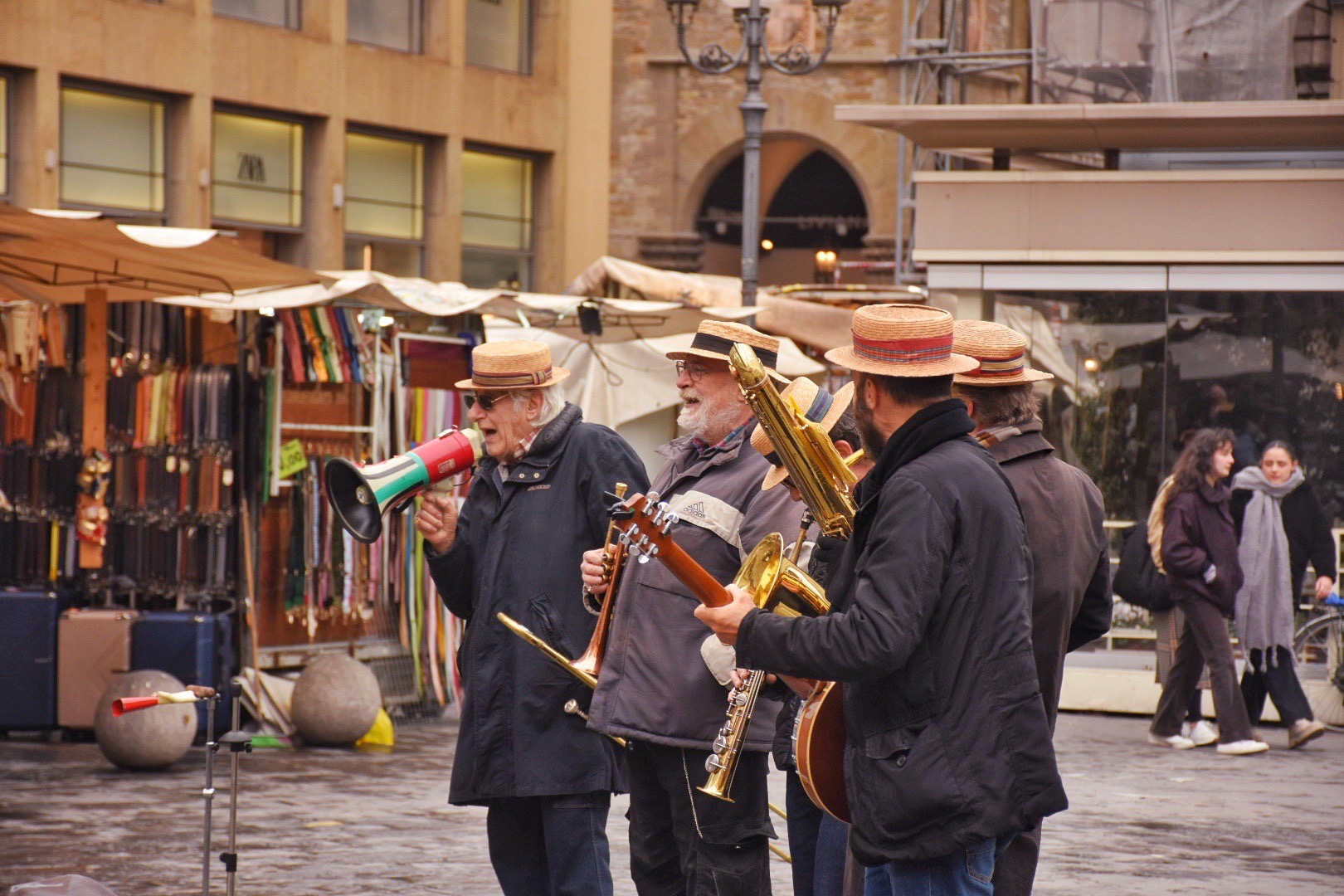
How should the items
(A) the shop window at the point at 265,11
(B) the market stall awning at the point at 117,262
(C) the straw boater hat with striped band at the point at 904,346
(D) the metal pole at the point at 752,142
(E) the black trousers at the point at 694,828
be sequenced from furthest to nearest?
(A) the shop window at the point at 265,11 < (D) the metal pole at the point at 752,142 < (B) the market stall awning at the point at 117,262 < (E) the black trousers at the point at 694,828 < (C) the straw boater hat with striped band at the point at 904,346

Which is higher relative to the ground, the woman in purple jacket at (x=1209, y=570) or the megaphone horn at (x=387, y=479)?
the megaphone horn at (x=387, y=479)

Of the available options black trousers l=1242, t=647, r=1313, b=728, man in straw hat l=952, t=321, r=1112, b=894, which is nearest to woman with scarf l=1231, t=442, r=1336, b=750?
black trousers l=1242, t=647, r=1313, b=728

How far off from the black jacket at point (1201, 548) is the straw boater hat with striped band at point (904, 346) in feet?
26.8

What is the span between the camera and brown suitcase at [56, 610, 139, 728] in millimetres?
11406

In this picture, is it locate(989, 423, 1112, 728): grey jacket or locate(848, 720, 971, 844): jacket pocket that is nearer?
locate(848, 720, 971, 844): jacket pocket

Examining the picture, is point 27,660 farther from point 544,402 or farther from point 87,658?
point 544,402

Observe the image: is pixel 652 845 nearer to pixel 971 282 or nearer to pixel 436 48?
pixel 971 282

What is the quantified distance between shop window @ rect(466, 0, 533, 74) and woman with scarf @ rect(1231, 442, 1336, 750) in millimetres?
11277

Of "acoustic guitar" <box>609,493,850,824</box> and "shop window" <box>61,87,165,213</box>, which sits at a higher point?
"shop window" <box>61,87,165,213</box>

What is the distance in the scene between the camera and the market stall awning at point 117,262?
9.35 metres

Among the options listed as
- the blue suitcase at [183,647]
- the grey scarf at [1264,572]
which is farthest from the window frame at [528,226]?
the grey scarf at [1264,572]

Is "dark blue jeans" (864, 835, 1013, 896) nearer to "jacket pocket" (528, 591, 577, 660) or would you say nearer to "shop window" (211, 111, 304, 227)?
"jacket pocket" (528, 591, 577, 660)

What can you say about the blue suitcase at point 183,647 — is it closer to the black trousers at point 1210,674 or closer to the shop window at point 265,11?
the black trousers at point 1210,674

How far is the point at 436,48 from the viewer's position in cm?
2070
